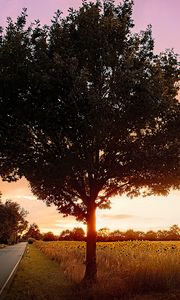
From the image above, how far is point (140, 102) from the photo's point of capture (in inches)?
750

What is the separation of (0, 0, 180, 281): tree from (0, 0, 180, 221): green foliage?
1.8 inches

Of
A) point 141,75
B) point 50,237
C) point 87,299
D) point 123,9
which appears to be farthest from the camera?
point 50,237

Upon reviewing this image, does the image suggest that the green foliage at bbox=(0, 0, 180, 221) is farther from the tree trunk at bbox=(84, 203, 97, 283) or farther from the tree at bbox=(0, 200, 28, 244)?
the tree at bbox=(0, 200, 28, 244)

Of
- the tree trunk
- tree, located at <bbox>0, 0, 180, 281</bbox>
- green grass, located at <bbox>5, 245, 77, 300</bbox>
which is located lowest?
green grass, located at <bbox>5, 245, 77, 300</bbox>

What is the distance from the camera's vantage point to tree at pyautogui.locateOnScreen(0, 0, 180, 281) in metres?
18.7

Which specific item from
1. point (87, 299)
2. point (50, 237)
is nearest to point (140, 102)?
point (87, 299)

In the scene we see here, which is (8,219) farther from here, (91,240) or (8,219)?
(91,240)

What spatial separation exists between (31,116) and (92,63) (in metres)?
3.71

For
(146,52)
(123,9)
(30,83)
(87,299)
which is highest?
(123,9)

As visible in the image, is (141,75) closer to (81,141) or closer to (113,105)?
(113,105)

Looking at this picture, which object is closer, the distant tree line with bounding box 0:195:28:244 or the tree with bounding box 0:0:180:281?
the tree with bounding box 0:0:180:281

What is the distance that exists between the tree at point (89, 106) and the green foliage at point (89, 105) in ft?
0.15

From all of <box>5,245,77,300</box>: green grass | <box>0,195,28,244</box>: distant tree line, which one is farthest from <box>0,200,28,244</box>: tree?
<box>5,245,77,300</box>: green grass

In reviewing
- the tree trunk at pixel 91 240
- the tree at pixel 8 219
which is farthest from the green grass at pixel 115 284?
the tree at pixel 8 219
